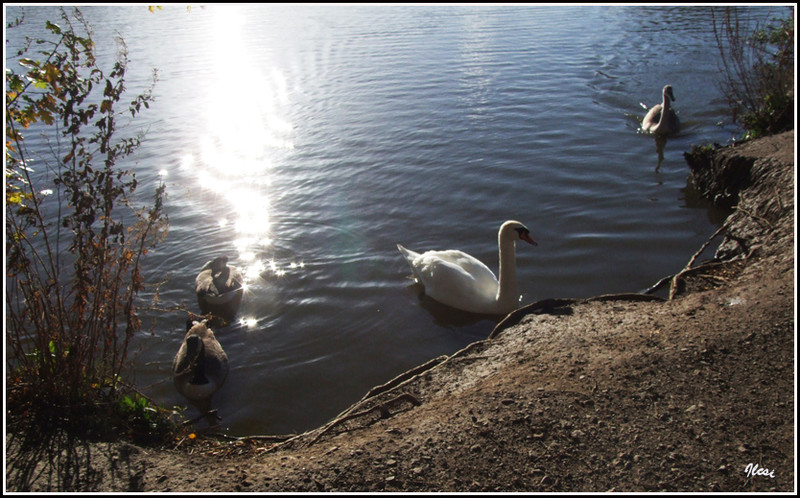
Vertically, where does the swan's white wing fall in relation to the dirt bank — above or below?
below

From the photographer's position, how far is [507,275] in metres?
7.80

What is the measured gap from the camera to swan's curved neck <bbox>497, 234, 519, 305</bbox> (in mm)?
7789

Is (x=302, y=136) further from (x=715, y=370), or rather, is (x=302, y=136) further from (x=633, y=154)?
(x=715, y=370)

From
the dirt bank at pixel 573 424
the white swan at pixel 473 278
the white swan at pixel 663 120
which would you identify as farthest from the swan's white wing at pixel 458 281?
the white swan at pixel 663 120

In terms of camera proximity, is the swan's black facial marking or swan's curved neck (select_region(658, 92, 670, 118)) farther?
swan's curved neck (select_region(658, 92, 670, 118))

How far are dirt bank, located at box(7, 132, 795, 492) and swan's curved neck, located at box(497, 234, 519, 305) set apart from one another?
169 centimetres

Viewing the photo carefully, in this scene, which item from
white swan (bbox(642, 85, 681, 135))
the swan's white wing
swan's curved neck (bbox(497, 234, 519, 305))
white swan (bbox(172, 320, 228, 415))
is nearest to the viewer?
white swan (bbox(172, 320, 228, 415))

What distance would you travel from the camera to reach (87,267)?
4.79 m

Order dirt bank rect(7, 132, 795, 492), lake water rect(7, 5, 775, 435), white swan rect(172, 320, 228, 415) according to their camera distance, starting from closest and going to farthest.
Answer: dirt bank rect(7, 132, 795, 492) → white swan rect(172, 320, 228, 415) → lake water rect(7, 5, 775, 435)

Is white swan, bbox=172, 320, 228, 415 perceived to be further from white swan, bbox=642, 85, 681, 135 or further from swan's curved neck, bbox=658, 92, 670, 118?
swan's curved neck, bbox=658, 92, 670, 118

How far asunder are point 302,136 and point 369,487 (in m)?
12.2

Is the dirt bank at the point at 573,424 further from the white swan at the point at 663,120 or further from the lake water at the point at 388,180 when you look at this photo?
the white swan at the point at 663,120

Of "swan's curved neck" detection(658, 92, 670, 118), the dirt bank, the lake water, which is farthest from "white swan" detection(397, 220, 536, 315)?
"swan's curved neck" detection(658, 92, 670, 118)

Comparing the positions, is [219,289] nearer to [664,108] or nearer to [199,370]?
[199,370]
